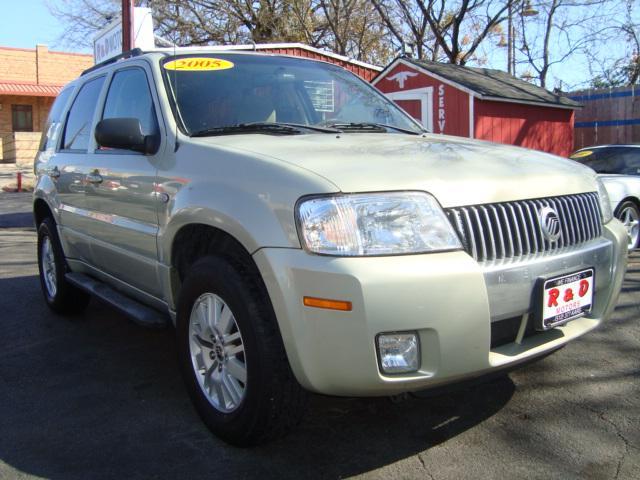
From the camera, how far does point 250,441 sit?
2.71 meters

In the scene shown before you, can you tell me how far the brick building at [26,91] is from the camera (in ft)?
99.8

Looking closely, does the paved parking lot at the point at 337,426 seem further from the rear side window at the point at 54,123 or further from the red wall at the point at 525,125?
the red wall at the point at 525,125

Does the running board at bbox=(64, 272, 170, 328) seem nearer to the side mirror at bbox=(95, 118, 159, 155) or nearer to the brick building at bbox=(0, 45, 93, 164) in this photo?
the side mirror at bbox=(95, 118, 159, 155)

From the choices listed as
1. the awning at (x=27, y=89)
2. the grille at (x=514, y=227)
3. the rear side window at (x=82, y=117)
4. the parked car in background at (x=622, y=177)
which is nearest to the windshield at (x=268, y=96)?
the rear side window at (x=82, y=117)

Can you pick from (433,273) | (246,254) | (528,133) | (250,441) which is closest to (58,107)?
(246,254)

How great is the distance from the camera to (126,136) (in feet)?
10.8

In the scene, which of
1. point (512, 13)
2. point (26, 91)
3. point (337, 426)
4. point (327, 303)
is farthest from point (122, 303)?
point (26, 91)

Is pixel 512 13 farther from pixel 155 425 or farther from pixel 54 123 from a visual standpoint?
pixel 155 425

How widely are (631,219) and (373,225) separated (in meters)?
6.62

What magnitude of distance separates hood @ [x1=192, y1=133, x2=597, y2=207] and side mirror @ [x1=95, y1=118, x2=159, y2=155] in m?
0.37

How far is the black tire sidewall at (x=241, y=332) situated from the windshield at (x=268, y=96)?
907mm

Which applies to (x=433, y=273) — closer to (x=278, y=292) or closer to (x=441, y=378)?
(x=441, y=378)

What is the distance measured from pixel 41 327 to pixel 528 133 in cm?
1274

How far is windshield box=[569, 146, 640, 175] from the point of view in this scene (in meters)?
8.22
